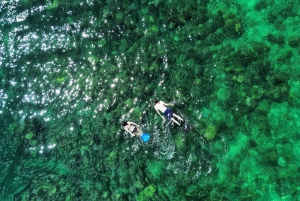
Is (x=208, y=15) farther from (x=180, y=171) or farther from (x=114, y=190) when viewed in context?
(x=114, y=190)

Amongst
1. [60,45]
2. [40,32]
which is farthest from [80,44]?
[40,32]

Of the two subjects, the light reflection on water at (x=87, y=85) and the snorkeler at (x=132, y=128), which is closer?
the snorkeler at (x=132, y=128)

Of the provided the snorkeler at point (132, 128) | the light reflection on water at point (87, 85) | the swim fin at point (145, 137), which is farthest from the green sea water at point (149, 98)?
the snorkeler at point (132, 128)

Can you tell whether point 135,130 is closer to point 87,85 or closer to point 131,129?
point 131,129

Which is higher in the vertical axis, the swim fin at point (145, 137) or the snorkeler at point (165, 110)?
the snorkeler at point (165, 110)

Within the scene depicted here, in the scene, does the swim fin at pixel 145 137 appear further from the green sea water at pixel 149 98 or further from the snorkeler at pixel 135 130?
the green sea water at pixel 149 98

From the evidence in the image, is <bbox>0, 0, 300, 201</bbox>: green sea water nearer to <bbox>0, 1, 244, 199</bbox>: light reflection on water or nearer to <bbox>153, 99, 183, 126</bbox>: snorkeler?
<bbox>0, 1, 244, 199</bbox>: light reflection on water

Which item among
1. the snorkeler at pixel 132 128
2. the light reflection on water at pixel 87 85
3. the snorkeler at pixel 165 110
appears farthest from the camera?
the light reflection on water at pixel 87 85
